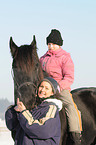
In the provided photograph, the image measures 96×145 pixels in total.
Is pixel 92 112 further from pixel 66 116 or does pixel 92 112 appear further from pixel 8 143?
pixel 8 143

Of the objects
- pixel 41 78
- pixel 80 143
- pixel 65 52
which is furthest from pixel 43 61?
pixel 80 143

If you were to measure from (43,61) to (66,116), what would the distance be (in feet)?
3.85

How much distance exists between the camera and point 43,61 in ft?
19.1

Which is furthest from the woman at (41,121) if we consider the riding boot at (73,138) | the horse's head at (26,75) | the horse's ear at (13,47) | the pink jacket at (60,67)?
the riding boot at (73,138)

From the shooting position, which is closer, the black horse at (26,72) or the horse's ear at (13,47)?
the black horse at (26,72)

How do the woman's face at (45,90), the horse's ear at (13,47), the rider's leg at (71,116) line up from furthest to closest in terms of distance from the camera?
the rider's leg at (71,116)
the horse's ear at (13,47)
the woman's face at (45,90)

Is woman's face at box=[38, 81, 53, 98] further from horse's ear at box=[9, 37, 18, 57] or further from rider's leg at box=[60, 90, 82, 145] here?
rider's leg at box=[60, 90, 82, 145]

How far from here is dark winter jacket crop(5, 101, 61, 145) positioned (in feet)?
13.4

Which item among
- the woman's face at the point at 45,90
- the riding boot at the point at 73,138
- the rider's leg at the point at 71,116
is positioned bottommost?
the riding boot at the point at 73,138

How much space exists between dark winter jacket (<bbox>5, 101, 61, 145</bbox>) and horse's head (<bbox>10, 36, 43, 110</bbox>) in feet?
0.98

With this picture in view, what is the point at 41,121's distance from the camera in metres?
4.15

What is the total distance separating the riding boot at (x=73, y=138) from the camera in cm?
584

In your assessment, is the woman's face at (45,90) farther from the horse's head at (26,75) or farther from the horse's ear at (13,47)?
the horse's ear at (13,47)

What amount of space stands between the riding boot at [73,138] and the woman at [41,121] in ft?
4.57
